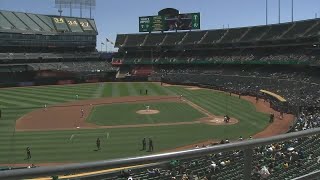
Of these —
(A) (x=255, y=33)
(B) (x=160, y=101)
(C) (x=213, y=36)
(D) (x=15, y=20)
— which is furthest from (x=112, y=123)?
(D) (x=15, y=20)

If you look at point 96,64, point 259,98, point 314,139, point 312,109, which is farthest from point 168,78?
point 314,139

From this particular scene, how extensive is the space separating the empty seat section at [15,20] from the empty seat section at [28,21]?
Result: 1260mm

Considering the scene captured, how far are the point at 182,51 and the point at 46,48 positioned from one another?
32072mm

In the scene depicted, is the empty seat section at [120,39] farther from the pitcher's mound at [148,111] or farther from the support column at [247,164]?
the support column at [247,164]

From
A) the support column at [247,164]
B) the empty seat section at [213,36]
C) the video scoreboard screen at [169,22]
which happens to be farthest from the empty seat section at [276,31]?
the support column at [247,164]

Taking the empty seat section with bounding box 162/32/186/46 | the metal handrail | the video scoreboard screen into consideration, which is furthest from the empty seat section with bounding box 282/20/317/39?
the metal handrail

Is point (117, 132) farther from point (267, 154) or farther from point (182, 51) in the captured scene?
point (182, 51)

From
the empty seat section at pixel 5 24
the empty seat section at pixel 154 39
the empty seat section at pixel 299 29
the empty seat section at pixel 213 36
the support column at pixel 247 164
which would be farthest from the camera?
the empty seat section at pixel 154 39

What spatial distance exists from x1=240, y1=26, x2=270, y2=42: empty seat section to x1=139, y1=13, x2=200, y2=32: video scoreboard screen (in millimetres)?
12947

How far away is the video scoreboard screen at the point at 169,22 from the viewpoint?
9562 cm

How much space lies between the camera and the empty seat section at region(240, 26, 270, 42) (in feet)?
275

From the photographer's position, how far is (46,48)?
9925cm

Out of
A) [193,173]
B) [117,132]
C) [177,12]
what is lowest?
[117,132]

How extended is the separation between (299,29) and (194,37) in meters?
29.5
